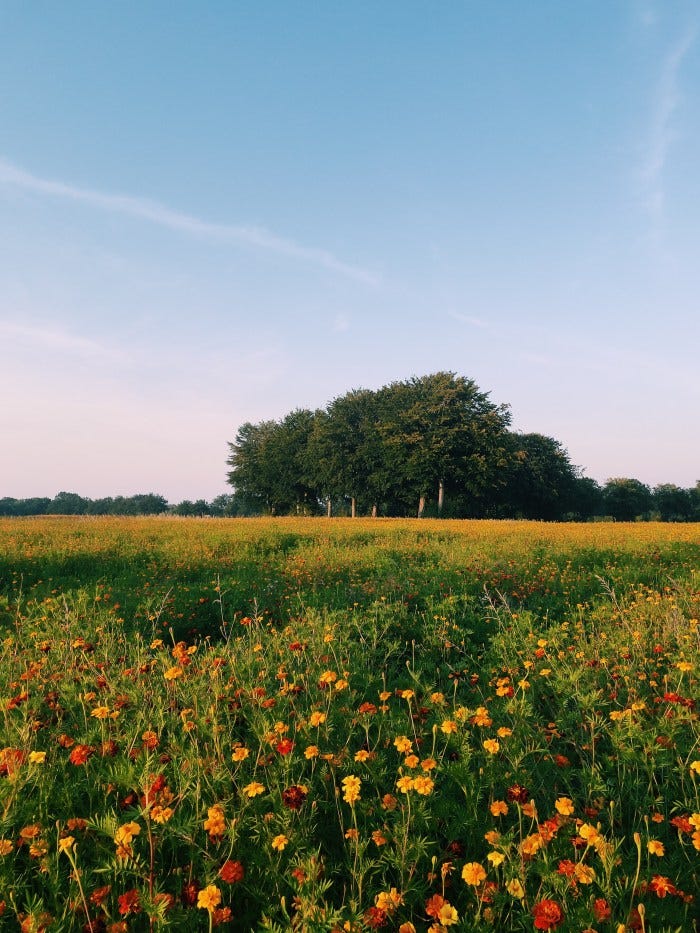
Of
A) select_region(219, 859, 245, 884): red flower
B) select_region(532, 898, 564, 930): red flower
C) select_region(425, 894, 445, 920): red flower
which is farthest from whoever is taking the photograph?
select_region(219, 859, 245, 884): red flower

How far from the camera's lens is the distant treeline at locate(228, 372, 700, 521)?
46875 millimetres

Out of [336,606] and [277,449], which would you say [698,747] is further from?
[277,449]

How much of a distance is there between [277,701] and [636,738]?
244cm

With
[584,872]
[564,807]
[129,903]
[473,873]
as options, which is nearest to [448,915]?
[473,873]

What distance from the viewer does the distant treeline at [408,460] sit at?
46875 mm

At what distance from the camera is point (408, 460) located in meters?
46.5

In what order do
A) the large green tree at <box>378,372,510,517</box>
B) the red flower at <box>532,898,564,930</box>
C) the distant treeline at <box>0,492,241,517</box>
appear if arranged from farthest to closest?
the distant treeline at <box>0,492,241,517</box>
the large green tree at <box>378,372,510,517</box>
the red flower at <box>532,898,564,930</box>

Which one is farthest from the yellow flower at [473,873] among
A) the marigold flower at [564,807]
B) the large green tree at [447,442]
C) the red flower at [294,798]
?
the large green tree at [447,442]

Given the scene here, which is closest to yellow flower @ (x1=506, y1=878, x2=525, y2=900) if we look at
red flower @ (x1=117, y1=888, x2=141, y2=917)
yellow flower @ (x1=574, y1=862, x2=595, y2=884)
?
yellow flower @ (x1=574, y1=862, x2=595, y2=884)

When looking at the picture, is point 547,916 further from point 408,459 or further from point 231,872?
point 408,459

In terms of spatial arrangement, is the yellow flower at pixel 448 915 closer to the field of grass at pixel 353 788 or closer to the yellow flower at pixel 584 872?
the field of grass at pixel 353 788

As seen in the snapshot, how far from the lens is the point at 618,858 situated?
201 centimetres

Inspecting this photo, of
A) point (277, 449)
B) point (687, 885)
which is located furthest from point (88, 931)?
point (277, 449)

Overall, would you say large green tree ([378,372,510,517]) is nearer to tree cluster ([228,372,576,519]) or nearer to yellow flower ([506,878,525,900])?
tree cluster ([228,372,576,519])
